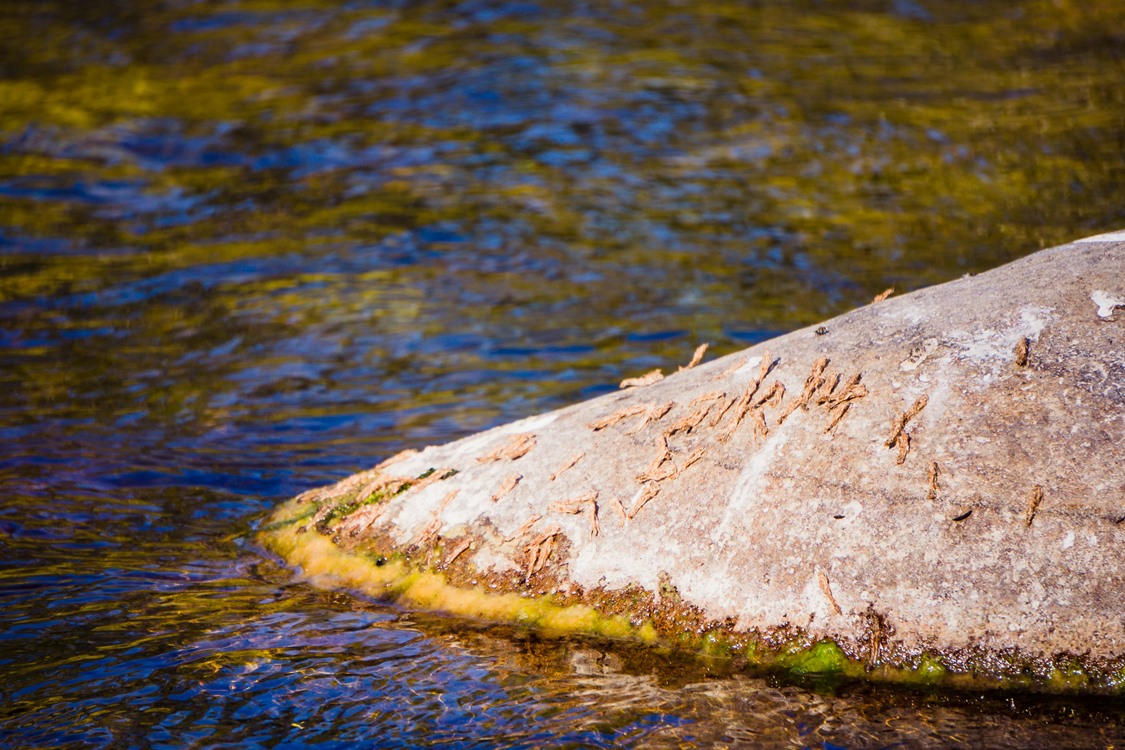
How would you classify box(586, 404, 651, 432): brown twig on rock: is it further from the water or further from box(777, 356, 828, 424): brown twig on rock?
the water

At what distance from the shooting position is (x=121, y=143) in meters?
11.7

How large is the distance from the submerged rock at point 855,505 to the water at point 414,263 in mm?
164

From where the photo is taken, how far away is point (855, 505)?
11.8 feet

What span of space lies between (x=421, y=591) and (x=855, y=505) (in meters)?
1.67

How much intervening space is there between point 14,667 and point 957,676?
10.5 ft

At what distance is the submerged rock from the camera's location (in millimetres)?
3361

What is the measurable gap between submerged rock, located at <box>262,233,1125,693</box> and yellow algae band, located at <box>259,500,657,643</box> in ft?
0.03

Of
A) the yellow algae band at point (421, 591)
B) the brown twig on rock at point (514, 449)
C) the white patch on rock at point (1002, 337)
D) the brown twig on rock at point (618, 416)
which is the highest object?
the white patch on rock at point (1002, 337)

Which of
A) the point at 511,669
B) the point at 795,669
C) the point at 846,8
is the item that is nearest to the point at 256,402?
the point at 511,669

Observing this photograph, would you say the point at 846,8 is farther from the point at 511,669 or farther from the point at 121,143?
the point at 511,669

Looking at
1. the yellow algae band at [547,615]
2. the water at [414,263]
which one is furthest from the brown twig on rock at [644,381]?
the water at [414,263]

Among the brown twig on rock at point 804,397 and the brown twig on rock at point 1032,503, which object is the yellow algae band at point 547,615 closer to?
the brown twig on rock at point 1032,503

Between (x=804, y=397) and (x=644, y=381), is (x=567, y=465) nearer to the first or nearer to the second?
(x=644, y=381)

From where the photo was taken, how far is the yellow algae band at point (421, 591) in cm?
386
